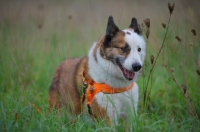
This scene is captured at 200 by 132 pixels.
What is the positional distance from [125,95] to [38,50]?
3.27m

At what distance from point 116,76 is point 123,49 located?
380mm

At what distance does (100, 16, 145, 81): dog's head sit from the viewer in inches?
145

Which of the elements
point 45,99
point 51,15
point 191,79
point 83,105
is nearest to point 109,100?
point 83,105

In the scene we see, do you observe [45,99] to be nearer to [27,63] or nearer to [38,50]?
[27,63]

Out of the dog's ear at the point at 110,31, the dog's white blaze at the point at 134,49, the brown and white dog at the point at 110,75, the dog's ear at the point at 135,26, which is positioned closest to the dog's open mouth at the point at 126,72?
the brown and white dog at the point at 110,75

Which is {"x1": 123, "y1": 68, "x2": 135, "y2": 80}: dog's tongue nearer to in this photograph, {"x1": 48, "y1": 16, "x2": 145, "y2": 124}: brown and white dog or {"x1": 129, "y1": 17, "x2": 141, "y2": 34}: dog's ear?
{"x1": 48, "y1": 16, "x2": 145, "y2": 124}: brown and white dog

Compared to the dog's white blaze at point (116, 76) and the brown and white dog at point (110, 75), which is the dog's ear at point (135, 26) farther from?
the dog's white blaze at point (116, 76)

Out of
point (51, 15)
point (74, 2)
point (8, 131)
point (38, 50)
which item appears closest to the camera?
point (8, 131)

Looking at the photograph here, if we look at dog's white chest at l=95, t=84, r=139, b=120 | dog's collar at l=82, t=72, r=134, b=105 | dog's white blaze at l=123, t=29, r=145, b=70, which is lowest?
dog's white chest at l=95, t=84, r=139, b=120

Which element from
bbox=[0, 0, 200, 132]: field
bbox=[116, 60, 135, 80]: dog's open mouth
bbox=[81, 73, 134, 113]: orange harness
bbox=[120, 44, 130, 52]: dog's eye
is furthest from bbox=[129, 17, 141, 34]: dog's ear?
bbox=[81, 73, 134, 113]: orange harness

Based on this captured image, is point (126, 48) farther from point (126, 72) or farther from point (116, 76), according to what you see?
point (116, 76)

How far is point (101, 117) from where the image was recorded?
3.71 metres

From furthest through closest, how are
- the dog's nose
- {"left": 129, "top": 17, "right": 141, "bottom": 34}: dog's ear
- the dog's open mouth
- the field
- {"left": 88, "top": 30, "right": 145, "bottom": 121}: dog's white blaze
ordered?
{"left": 129, "top": 17, "right": 141, "bottom": 34}: dog's ear
the dog's open mouth
{"left": 88, "top": 30, "right": 145, "bottom": 121}: dog's white blaze
the dog's nose
the field

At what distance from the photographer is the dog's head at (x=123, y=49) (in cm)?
367
